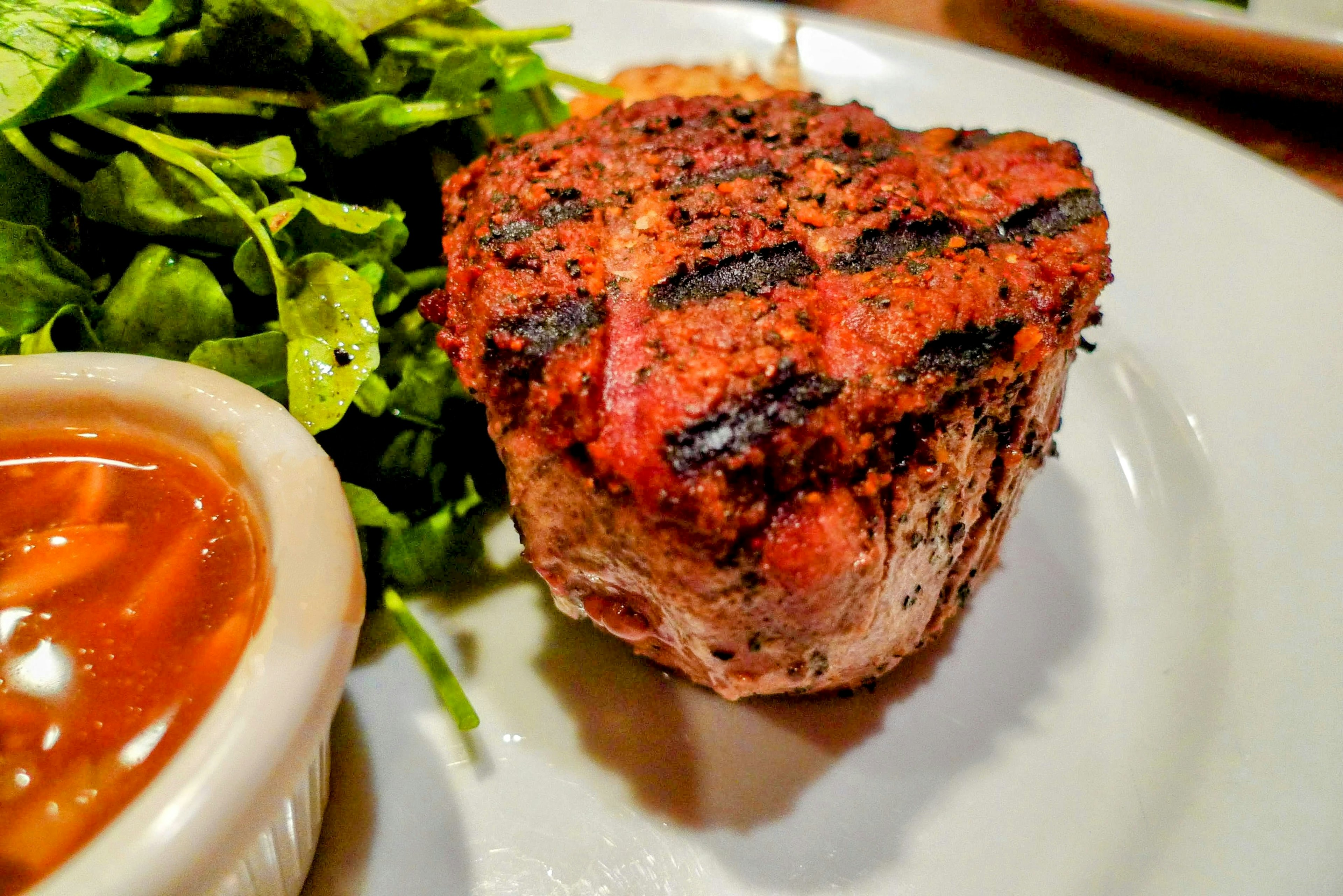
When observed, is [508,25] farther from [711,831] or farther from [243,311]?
[711,831]

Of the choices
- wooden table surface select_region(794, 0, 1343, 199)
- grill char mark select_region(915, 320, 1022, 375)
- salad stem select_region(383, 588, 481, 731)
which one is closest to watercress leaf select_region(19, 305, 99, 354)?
salad stem select_region(383, 588, 481, 731)

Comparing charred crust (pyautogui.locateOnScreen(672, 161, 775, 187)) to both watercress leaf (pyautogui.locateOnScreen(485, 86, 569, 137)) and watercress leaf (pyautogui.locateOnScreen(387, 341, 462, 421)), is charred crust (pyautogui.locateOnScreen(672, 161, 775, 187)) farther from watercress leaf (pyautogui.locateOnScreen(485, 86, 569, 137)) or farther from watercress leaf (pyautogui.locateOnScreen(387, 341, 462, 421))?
watercress leaf (pyautogui.locateOnScreen(485, 86, 569, 137))

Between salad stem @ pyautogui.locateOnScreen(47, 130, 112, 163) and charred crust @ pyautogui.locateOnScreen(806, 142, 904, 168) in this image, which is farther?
salad stem @ pyautogui.locateOnScreen(47, 130, 112, 163)

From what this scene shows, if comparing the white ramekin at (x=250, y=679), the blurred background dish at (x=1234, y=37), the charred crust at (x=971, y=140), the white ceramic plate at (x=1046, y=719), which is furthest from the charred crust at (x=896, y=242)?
the blurred background dish at (x=1234, y=37)

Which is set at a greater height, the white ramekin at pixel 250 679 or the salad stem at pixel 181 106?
the salad stem at pixel 181 106

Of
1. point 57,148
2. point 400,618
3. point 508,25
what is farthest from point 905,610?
point 508,25

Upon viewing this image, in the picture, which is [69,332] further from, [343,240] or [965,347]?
[965,347]

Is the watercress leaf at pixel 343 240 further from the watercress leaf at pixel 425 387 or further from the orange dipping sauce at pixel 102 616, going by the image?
the orange dipping sauce at pixel 102 616
